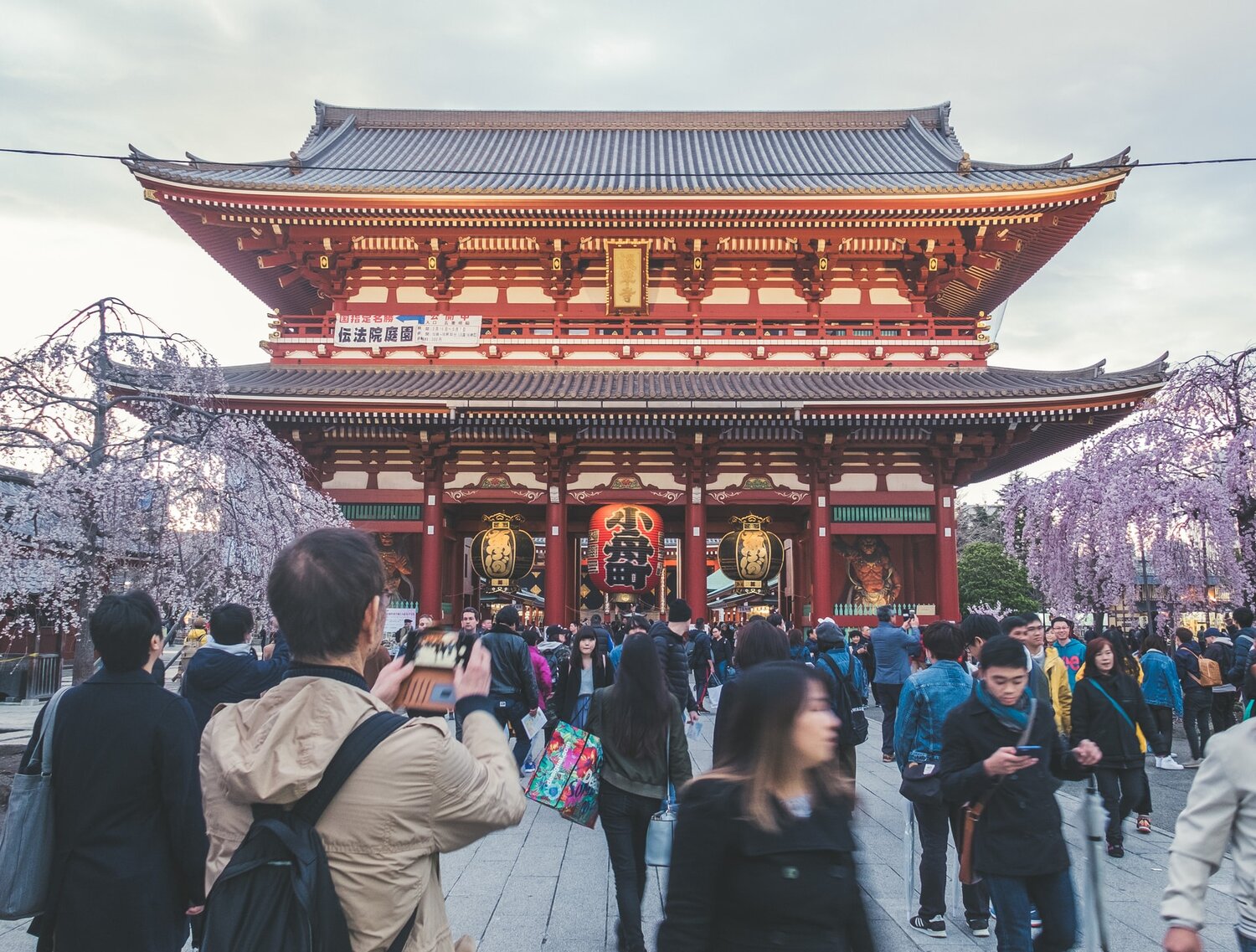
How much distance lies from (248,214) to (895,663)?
13.6 m

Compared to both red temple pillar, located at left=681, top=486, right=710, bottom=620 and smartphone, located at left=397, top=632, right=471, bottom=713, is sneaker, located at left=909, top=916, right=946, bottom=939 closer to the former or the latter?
smartphone, located at left=397, top=632, right=471, bottom=713

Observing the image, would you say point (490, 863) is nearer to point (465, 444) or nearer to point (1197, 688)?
point (1197, 688)

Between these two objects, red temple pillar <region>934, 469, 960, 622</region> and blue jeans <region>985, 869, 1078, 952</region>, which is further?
red temple pillar <region>934, 469, 960, 622</region>

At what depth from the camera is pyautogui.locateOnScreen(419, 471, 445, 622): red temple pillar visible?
1579cm

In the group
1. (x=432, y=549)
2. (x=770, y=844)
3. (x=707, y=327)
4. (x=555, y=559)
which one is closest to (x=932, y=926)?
(x=770, y=844)

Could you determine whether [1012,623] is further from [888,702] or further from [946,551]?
[946,551]

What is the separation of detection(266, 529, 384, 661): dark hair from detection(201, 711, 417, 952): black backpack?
0.25 m

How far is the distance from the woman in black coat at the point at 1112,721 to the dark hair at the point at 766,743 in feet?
15.3

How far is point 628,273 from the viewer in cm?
1688

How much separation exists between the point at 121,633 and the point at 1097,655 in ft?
19.4

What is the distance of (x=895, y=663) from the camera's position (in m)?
10.5

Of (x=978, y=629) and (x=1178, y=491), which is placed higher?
(x=1178, y=491)

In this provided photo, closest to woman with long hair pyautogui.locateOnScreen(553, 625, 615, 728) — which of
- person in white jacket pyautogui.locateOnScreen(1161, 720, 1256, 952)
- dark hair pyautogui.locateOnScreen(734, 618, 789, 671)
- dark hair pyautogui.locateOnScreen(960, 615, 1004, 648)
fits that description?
dark hair pyautogui.locateOnScreen(734, 618, 789, 671)

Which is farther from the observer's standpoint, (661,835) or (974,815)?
(661,835)
